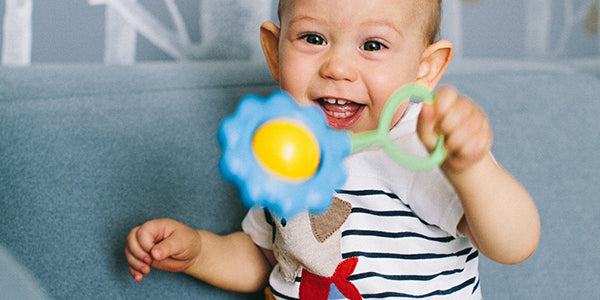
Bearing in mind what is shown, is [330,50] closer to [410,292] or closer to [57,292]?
[410,292]

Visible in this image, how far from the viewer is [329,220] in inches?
25.4

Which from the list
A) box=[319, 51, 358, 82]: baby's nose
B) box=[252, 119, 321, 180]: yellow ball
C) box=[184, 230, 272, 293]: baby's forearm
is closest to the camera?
box=[252, 119, 321, 180]: yellow ball

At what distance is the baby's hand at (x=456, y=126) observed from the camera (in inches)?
18.4

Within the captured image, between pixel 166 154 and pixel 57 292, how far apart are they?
21 cm

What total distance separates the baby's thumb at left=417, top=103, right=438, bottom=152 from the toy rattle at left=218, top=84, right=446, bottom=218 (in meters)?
0.02

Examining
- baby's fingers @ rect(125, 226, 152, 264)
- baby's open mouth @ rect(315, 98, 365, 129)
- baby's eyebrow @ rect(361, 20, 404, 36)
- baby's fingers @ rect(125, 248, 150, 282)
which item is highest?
baby's eyebrow @ rect(361, 20, 404, 36)

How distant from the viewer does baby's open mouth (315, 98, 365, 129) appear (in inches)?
24.7

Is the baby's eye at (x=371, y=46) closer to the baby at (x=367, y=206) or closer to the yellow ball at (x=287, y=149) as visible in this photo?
the baby at (x=367, y=206)

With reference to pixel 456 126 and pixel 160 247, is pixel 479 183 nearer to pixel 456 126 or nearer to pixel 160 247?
pixel 456 126

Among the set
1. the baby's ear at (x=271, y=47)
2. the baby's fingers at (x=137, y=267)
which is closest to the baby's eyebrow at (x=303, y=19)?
the baby's ear at (x=271, y=47)

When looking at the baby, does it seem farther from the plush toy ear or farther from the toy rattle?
the toy rattle

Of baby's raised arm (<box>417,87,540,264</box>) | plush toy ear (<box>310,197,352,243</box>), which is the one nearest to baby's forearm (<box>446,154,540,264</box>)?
baby's raised arm (<box>417,87,540,264</box>)

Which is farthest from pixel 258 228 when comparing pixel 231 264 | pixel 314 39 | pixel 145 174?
pixel 314 39

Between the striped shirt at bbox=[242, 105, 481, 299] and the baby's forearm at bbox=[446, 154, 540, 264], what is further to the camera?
the striped shirt at bbox=[242, 105, 481, 299]
